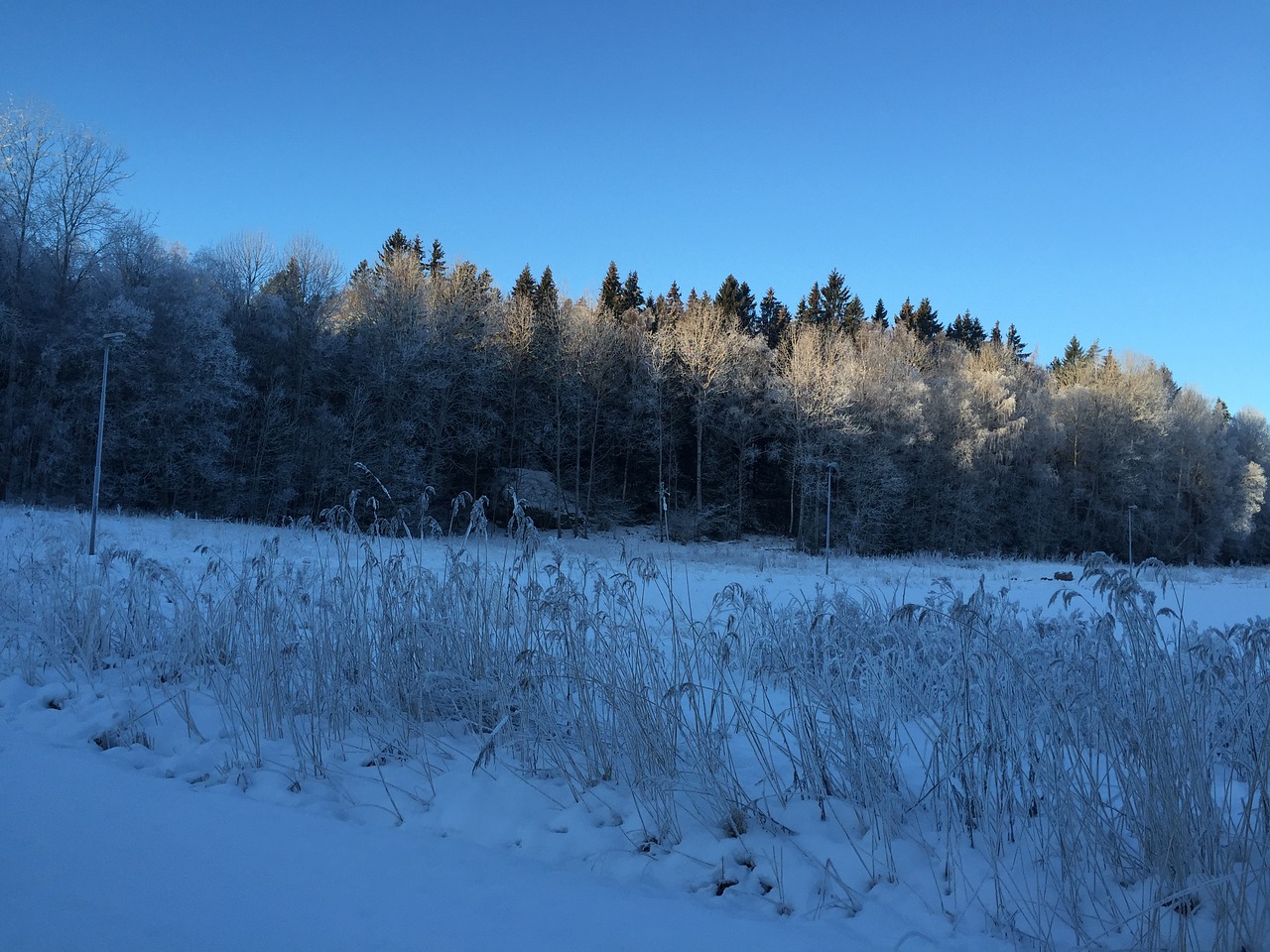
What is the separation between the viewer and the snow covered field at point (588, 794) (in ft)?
7.80

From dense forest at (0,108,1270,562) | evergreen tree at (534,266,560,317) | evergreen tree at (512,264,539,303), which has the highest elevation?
evergreen tree at (512,264,539,303)

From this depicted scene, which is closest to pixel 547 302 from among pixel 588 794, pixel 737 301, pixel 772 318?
pixel 737 301

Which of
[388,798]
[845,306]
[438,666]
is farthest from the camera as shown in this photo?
[845,306]

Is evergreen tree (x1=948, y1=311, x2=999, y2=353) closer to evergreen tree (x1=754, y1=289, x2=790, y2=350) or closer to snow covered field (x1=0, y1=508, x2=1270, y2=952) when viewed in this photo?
evergreen tree (x1=754, y1=289, x2=790, y2=350)

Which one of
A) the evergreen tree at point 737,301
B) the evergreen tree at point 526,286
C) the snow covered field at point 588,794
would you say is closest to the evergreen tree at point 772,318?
the evergreen tree at point 737,301

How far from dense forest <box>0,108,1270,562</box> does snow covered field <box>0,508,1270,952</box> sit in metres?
19.6

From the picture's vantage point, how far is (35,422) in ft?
77.5

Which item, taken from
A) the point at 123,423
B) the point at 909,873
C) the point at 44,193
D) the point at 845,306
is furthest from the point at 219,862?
the point at 845,306

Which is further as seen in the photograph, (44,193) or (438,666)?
(44,193)

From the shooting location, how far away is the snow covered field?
7.80 ft

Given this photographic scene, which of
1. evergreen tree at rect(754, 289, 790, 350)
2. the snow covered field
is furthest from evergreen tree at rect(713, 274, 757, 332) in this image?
the snow covered field

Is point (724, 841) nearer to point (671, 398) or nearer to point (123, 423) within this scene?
point (123, 423)

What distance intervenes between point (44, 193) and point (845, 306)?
44253 millimetres

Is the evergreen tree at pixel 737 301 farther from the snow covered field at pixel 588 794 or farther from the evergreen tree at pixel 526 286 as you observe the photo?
the snow covered field at pixel 588 794
